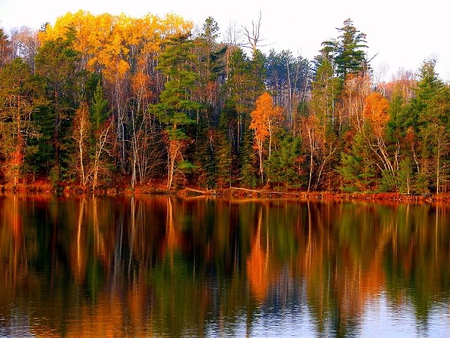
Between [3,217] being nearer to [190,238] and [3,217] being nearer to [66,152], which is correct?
[190,238]

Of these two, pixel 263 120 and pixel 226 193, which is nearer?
pixel 263 120

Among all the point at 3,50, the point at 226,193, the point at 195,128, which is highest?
the point at 3,50

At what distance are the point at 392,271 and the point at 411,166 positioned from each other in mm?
34874

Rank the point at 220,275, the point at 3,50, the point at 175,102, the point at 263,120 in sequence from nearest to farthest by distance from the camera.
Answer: the point at 220,275 → the point at 175,102 → the point at 263,120 → the point at 3,50

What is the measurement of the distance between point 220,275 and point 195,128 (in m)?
41.7

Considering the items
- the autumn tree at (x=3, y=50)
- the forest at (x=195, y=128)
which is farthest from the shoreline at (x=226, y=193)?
the autumn tree at (x=3, y=50)

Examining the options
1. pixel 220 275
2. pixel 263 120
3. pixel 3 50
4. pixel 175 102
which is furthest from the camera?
pixel 3 50

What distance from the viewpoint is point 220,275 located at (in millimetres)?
21359

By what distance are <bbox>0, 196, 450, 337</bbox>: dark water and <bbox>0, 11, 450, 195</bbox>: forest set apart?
18392 millimetres

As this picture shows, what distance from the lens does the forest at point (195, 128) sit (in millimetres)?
56000

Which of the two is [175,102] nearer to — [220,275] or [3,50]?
[3,50]

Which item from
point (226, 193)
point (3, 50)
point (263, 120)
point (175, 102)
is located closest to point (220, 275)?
point (226, 193)

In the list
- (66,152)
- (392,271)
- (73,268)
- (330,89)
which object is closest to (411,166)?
(330,89)

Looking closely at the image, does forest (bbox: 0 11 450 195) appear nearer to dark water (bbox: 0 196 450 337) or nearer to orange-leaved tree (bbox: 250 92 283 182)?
orange-leaved tree (bbox: 250 92 283 182)
